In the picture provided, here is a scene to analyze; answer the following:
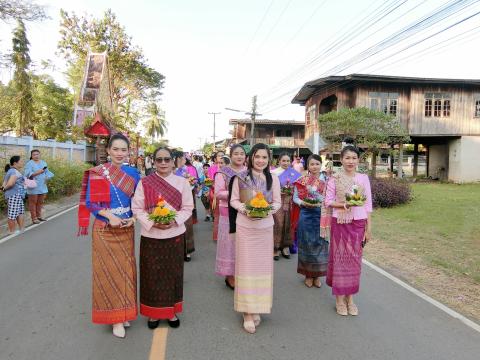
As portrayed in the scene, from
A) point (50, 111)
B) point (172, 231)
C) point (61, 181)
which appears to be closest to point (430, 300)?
point (172, 231)

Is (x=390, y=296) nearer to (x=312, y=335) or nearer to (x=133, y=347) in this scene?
(x=312, y=335)

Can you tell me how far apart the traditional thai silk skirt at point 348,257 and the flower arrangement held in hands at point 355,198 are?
30 centimetres

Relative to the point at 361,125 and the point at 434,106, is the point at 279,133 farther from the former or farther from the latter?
the point at 361,125

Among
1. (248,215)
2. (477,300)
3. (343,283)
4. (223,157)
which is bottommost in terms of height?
(477,300)

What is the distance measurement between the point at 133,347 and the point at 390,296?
3263 mm

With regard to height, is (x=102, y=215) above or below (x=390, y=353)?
above

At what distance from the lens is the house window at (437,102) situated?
1055 inches

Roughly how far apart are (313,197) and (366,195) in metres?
1.35

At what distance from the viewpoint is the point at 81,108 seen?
31375 mm

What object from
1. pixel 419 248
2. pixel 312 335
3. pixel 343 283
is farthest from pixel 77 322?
pixel 419 248

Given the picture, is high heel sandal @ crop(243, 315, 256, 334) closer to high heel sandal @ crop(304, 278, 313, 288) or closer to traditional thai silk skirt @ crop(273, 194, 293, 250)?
high heel sandal @ crop(304, 278, 313, 288)

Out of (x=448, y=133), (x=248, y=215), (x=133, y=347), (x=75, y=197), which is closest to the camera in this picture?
(x=133, y=347)

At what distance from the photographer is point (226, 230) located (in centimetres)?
558

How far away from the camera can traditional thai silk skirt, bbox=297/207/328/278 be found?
5.54 meters
